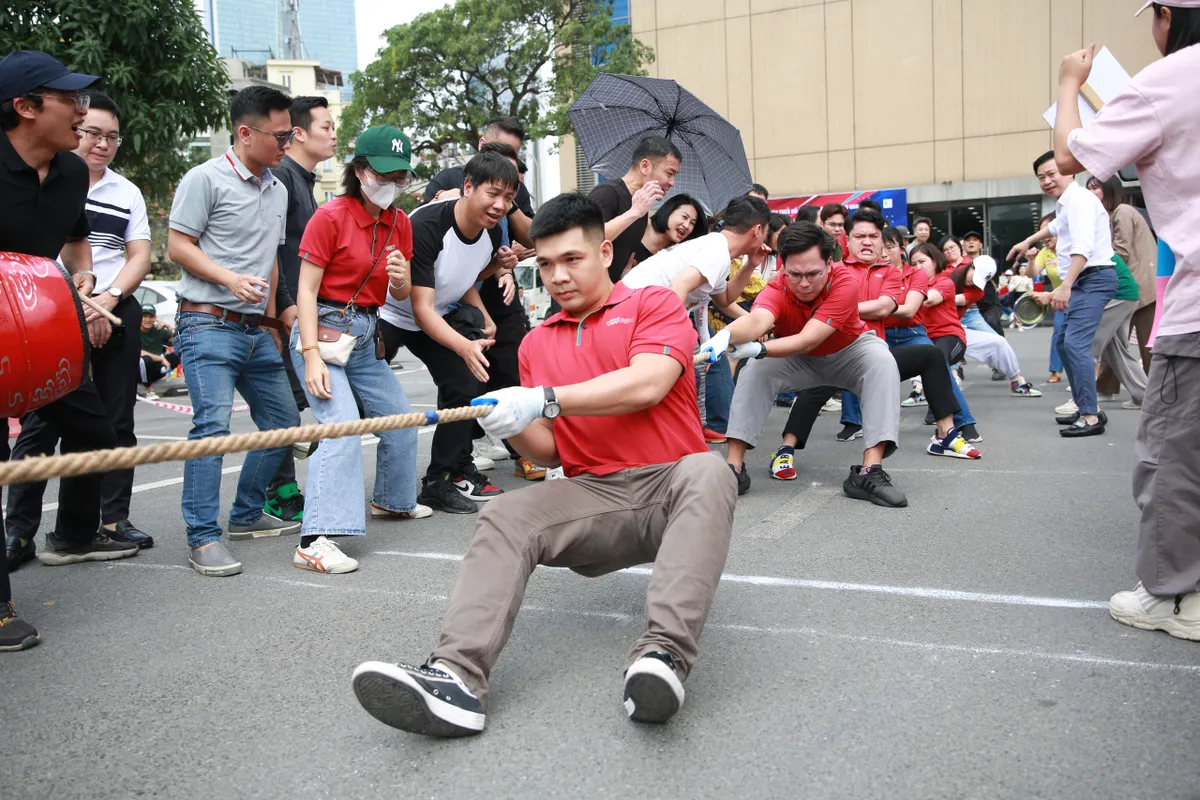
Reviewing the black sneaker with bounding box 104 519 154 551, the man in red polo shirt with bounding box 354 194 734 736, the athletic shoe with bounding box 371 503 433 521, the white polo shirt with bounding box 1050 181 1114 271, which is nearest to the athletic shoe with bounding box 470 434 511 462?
the athletic shoe with bounding box 371 503 433 521

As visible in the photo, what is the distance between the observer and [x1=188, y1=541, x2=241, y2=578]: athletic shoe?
4172mm

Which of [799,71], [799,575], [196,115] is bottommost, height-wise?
[799,575]

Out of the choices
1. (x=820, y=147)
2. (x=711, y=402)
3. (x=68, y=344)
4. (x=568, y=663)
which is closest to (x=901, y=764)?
(x=568, y=663)

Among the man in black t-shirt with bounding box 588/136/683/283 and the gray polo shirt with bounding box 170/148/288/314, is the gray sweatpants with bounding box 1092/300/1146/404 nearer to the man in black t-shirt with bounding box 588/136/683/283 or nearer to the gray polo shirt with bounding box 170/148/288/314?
the man in black t-shirt with bounding box 588/136/683/283

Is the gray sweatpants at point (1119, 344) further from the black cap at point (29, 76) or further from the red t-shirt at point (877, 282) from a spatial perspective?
the black cap at point (29, 76)

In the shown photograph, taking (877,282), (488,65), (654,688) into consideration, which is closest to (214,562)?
(654,688)

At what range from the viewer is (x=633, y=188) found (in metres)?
5.86

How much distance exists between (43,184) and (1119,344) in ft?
23.5

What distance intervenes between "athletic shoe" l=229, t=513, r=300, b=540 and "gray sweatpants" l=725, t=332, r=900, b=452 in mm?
2436

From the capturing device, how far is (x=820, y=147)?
3033 cm

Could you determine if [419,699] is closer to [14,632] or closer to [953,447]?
[14,632]

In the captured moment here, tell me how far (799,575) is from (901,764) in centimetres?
163

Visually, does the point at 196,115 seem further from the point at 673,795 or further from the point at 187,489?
the point at 673,795

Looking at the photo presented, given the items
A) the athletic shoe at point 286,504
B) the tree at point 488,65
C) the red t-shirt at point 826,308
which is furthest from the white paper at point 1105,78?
the tree at point 488,65
